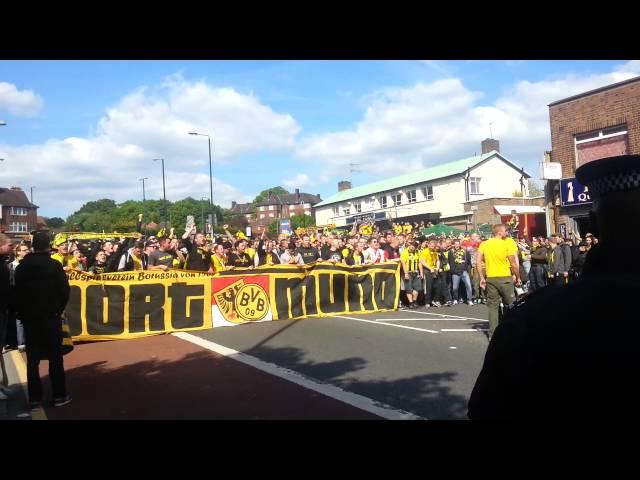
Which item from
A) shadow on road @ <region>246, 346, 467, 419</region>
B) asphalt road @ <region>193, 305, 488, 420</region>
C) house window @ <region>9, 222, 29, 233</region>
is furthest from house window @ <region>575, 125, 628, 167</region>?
house window @ <region>9, 222, 29, 233</region>

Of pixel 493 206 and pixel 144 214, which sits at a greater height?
pixel 144 214

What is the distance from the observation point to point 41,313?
18.6 ft

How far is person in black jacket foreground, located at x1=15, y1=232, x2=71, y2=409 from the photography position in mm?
5586

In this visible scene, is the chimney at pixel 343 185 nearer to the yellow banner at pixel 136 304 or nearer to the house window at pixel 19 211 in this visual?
the house window at pixel 19 211

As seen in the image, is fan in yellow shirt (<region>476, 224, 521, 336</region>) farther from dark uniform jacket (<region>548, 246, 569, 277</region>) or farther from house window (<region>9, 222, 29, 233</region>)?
house window (<region>9, 222, 29, 233</region>)

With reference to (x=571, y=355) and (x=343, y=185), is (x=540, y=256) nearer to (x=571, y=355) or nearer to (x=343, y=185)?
(x=571, y=355)

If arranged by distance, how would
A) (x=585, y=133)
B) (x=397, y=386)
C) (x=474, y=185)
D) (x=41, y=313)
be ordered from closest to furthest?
(x=41, y=313) → (x=397, y=386) → (x=585, y=133) → (x=474, y=185)

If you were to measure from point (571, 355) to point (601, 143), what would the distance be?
66.0ft

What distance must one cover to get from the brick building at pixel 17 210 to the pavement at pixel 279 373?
81.0 m

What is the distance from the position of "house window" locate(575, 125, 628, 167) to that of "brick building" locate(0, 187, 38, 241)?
79827 mm

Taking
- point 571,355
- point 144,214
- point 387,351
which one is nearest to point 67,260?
point 387,351

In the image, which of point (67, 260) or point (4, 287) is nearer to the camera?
point (4, 287)
